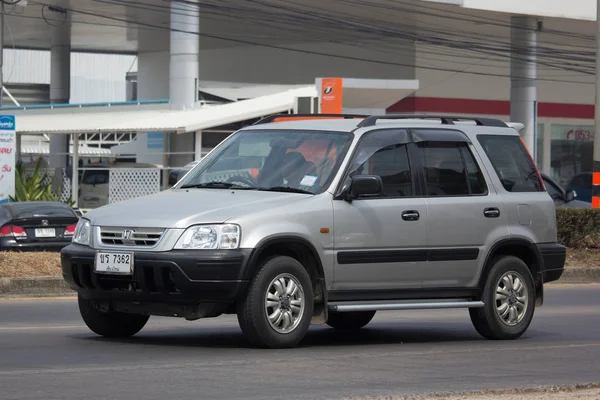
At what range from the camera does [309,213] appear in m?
9.92

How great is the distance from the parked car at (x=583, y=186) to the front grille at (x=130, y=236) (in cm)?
3283

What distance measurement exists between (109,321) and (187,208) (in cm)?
150

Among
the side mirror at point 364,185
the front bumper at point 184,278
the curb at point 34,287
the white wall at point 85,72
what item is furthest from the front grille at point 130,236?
the white wall at point 85,72

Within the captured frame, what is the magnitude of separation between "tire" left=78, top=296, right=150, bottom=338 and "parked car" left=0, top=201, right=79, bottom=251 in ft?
31.5

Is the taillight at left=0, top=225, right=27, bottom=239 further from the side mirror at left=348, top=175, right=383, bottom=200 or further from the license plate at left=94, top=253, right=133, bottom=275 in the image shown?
the side mirror at left=348, top=175, right=383, bottom=200

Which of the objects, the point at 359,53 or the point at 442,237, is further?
the point at 359,53

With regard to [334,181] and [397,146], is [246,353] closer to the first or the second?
[334,181]

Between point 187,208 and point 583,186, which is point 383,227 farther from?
point 583,186

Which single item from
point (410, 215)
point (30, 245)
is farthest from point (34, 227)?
point (410, 215)

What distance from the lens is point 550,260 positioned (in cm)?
1167

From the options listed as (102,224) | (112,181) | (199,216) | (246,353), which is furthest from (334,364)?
(112,181)

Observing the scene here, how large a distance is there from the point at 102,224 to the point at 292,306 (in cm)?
158

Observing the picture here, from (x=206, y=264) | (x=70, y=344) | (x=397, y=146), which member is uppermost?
(x=397, y=146)

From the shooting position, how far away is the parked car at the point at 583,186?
135 ft
